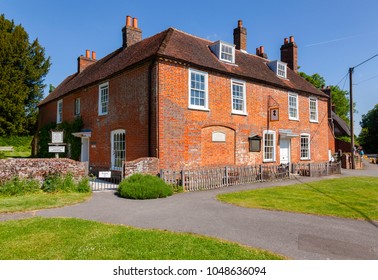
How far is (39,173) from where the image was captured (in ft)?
38.4

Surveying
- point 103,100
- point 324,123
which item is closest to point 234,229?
point 103,100

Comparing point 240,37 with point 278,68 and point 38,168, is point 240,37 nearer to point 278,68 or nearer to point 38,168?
point 278,68

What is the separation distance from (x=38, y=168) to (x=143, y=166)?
447cm

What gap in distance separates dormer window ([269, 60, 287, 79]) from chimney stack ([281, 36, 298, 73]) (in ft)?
13.0

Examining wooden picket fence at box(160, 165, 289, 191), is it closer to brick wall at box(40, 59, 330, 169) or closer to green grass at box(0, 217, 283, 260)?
brick wall at box(40, 59, 330, 169)

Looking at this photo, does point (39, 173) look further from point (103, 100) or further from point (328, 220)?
point (328, 220)

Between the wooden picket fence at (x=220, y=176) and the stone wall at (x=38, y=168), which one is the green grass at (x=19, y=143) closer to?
the stone wall at (x=38, y=168)

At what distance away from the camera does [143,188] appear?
1090 cm

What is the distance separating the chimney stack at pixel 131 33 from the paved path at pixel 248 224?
13784 mm

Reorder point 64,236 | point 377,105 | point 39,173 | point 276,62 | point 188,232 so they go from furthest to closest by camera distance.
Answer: point 377,105 → point 276,62 → point 39,173 → point 188,232 → point 64,236

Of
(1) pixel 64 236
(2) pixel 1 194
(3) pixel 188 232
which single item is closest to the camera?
(1) pixel 64 236

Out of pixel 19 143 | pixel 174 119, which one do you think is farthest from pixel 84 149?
pixel 19 143

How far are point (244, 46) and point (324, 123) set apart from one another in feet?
33.1

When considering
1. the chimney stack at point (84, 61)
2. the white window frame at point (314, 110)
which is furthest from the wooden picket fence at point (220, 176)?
the chimney stack at point (84, 61)
